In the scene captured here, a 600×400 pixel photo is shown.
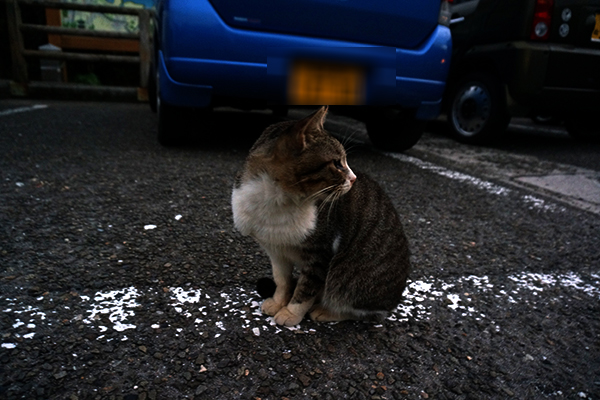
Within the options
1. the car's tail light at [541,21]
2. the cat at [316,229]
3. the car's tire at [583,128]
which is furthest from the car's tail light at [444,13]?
the car's tire at [583,128]

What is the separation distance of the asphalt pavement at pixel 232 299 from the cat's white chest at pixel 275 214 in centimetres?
34

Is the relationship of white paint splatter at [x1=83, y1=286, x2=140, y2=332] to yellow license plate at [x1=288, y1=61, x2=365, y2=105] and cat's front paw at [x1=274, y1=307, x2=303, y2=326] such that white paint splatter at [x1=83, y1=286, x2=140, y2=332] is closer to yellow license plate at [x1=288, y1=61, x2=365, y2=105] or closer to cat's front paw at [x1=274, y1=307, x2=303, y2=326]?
cat's front paw at [x1=274, y1=307, x2=303, y2=326]

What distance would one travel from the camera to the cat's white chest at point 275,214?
146 cm

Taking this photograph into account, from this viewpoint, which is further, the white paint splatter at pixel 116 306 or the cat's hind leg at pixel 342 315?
the cat's hind leg at pixel 342 315

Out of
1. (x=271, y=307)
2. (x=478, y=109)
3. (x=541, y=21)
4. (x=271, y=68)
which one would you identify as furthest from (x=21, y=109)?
(x=541, y=21)

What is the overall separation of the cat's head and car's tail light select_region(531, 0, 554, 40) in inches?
147

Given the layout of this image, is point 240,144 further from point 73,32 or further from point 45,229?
point 73,32

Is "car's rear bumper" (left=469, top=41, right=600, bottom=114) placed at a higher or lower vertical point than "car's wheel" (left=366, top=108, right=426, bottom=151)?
higher

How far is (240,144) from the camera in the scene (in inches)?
165

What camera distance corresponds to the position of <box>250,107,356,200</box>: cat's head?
143 centimetres

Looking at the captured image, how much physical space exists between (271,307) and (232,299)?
168 mm

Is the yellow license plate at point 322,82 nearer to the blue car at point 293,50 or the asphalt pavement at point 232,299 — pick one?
the blue car at point 293,50

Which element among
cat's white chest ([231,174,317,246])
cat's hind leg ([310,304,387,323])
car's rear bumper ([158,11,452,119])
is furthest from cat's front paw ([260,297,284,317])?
car's rear bumper ([158,11,452,119])

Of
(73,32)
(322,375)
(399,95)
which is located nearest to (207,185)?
(399,95)
